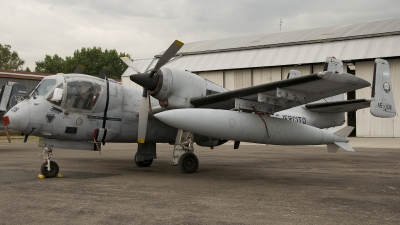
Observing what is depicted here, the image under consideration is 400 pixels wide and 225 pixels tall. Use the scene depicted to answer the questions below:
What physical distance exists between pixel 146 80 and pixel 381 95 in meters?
6.85

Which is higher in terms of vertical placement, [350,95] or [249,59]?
[249,59]

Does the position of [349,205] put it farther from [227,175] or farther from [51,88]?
[51,88]

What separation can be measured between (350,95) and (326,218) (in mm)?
37178

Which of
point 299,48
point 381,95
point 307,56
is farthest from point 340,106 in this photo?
point 299,48

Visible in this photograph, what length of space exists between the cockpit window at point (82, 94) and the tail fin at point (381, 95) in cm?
823

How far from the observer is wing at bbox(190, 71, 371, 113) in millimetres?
10219

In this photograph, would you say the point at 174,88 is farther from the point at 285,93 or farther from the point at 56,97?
the point at 56,97

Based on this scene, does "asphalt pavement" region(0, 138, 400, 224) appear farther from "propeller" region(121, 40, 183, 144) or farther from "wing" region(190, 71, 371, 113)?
"wing" region(190, 71, 371, 113)

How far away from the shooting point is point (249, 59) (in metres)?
41.2

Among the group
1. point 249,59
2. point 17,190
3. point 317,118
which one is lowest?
point 17,190

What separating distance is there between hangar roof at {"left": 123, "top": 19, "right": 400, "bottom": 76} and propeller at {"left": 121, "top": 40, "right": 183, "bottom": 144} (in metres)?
26.1

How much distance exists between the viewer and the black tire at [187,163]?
41.5 feet

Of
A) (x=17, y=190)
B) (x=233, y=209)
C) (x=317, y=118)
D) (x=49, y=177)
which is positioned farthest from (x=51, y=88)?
(x=317, y=118)

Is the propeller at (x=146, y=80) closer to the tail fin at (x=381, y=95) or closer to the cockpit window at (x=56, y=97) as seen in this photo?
the cockpit window at (x=56, y=97)
